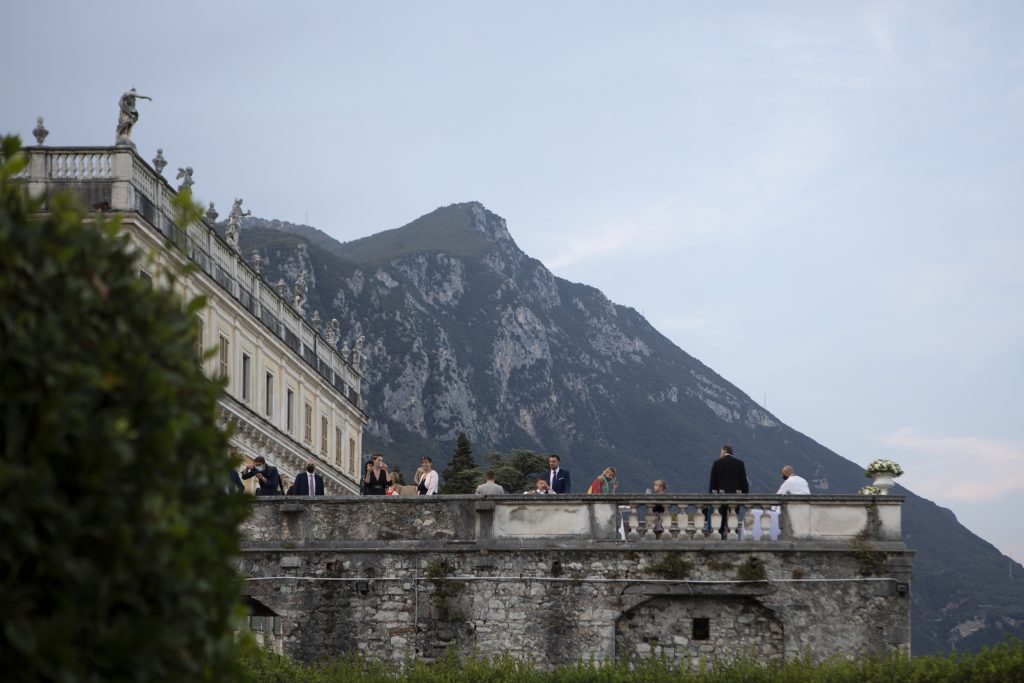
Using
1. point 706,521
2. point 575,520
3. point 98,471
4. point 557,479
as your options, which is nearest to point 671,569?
point 706,521

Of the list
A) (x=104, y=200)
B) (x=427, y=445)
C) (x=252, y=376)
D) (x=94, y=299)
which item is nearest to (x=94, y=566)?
(x=94, y=299)

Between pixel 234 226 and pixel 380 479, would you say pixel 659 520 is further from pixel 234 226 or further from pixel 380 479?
pixel 234 226

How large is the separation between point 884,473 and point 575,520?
18.1ft

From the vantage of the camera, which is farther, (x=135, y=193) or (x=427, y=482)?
(x=135, y=193)

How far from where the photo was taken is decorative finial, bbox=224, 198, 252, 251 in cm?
5590

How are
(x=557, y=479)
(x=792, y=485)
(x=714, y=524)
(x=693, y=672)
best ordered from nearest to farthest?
(x=693, y=672), (x=714, y=524), (x=792, y=485), (x=557, y=479)

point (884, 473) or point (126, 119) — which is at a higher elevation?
point (126, 119)

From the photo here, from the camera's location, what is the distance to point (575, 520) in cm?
2616

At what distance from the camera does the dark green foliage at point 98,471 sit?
7.38 metres

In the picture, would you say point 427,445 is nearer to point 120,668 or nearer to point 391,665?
point 391,665

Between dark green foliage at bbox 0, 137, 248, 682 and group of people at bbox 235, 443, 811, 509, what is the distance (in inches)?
679

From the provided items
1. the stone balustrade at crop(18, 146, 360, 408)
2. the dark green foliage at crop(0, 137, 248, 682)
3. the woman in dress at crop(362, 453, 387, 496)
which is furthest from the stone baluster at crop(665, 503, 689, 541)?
the dark green foliage at crop(0, 137, 248, 682)

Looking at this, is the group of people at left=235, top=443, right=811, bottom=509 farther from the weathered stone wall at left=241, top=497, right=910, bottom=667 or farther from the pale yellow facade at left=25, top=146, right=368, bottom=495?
the pale yellow facade at left=25, top=146, right=368, bottom=495

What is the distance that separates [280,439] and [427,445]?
424 feet
